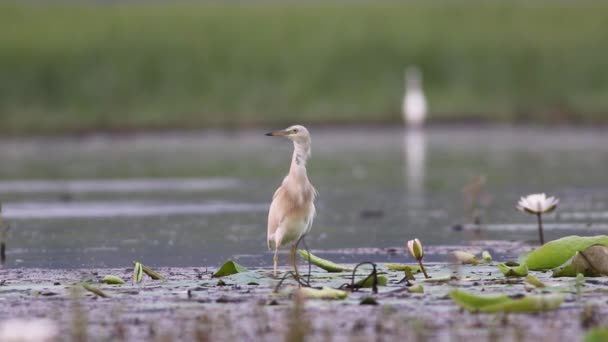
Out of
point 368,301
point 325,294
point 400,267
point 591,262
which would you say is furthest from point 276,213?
point 591,262

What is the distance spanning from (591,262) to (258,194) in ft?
37.3

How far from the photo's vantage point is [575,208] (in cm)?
1686

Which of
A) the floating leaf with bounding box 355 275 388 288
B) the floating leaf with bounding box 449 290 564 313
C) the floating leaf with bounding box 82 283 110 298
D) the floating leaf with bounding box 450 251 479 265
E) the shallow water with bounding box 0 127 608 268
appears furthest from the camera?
the shallow water with bounding box 0 127 608 268

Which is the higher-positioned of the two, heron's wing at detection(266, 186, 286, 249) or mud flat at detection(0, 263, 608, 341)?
heron's wing at detection(266, 186, 286, 249)

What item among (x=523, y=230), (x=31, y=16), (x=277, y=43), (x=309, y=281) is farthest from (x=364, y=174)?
(x=31, y=16)

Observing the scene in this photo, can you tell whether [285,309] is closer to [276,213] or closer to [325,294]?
[325,294]

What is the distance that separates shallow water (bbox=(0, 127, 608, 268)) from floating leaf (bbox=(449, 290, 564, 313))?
12.3 feet

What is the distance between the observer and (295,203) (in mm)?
10156

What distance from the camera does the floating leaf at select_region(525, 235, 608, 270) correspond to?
10086 millimetres

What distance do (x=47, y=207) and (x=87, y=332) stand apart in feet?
→ 37.3

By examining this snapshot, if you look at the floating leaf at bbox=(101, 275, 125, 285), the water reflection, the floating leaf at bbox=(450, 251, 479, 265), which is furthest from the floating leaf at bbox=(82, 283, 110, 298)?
the water reflection

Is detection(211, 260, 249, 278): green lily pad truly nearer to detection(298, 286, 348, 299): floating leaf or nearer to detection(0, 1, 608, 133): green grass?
detection(298, 286, 348, 299): floating leaf

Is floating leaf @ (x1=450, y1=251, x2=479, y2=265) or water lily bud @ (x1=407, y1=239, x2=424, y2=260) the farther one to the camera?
floating leaf @ (x1=450, y1=251, x2=479, y2=265)

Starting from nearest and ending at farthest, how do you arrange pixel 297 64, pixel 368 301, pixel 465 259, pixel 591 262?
pixel 368 301, pixel 591 262, pixel 465 259, pixel 297 64
